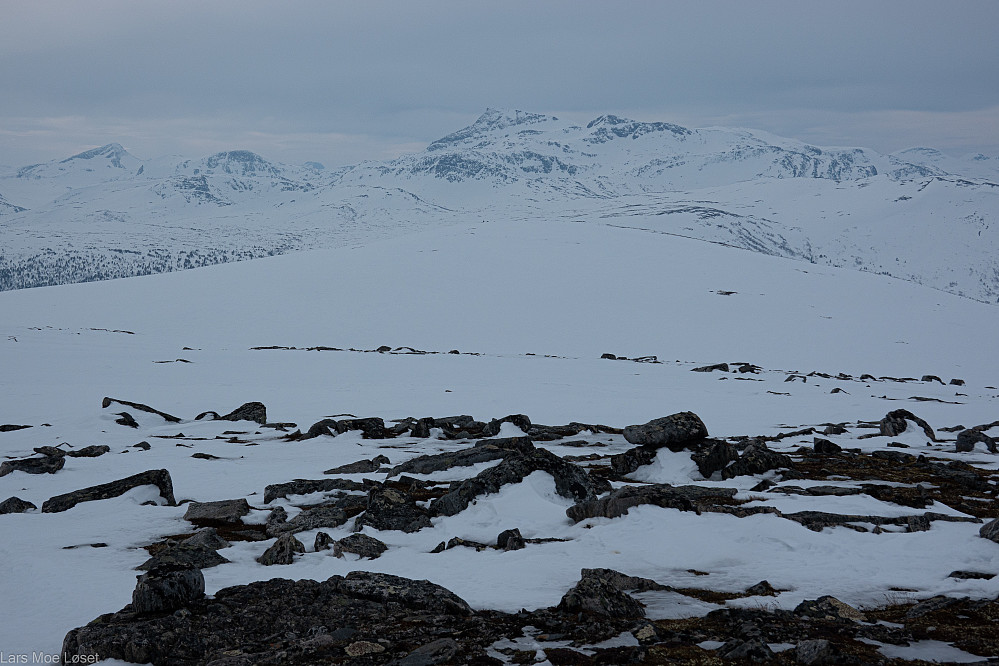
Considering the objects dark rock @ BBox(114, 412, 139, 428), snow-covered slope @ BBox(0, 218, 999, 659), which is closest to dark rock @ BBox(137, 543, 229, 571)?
snow-covered slope @ BBox(0, 218, 999, 659)

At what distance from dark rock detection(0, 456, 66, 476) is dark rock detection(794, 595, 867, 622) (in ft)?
50.5

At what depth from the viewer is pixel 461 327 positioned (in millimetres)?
59625

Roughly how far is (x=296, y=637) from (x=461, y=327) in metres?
53.0

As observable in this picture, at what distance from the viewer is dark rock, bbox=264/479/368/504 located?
44.1 ft

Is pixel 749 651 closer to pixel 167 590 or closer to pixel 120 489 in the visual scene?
pixel 167 590

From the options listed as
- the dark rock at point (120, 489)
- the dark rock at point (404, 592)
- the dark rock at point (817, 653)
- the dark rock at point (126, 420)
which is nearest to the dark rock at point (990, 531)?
the dark rock at point (817, 653)

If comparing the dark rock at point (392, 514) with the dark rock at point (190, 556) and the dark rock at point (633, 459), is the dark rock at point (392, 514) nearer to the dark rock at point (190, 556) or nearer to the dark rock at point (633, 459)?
the dark rock at point (190, 556)

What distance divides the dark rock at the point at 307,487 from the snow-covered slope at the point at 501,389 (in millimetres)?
334

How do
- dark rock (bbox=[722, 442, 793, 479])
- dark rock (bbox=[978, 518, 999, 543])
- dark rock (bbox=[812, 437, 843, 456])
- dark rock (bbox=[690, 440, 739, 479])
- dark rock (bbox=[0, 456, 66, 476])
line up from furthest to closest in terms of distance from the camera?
dark rock (bbox=[812, 437, 843, 456]) → dark rock (bbox=[0, 456, 66, 476]) → dark rock (bbox=[690, 440, 739, 479]) → dark rock (bbox=[722, 442, 793, 479]) → dark rock (bbox=[978, 518, 999, 543])

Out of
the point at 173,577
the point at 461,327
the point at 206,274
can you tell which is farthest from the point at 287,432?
the point at 206,274

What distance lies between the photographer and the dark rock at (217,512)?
1193cm

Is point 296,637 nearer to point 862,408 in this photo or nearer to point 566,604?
point 566,604

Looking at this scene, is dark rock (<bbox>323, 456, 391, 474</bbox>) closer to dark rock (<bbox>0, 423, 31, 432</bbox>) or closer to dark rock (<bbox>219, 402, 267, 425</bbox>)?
dark rock (<bbox>219, 402, 267, 425</bbox>)

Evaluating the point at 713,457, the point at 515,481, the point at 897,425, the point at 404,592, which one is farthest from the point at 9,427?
the point at 897,425
